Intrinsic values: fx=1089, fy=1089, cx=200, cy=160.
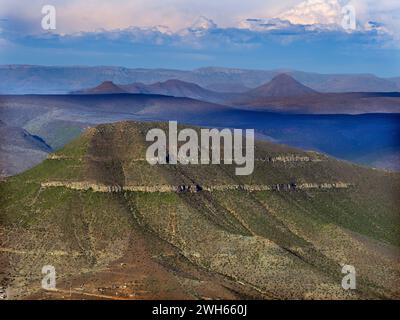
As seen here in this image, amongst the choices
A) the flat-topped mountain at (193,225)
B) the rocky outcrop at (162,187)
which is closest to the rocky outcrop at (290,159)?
the flat-topped mountain at (193,225)

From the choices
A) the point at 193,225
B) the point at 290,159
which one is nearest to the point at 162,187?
the point at 193,225

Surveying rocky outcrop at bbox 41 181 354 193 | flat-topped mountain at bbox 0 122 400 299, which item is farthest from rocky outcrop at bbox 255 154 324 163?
rocky outcrop at bbox 41 181 354 193

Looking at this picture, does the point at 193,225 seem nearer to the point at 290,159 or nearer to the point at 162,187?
the point at 162,187

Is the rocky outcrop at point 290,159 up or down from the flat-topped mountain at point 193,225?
up

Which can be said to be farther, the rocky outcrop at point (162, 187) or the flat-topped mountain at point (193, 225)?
the rocky outcrop at point (162, 187)

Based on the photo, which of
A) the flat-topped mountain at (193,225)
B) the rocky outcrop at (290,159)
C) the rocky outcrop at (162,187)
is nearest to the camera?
the flat-topped mountain at (193,225)

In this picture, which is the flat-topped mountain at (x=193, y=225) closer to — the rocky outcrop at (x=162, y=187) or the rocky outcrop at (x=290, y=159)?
the rocky outcrop at (x=162, y=187)

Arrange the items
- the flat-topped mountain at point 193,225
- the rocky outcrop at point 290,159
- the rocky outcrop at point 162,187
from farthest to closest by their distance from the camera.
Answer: the rocky outcrop at point 290,159
the rocky outcrop at point 162,187
the flat-topped mountain at point 193,225

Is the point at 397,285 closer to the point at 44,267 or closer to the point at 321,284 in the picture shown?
the point at 321,284

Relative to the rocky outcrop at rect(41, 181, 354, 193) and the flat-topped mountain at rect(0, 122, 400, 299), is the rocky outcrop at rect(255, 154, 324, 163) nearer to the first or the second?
the flat-topped mountain at rect(0, 122, 400, 299)
